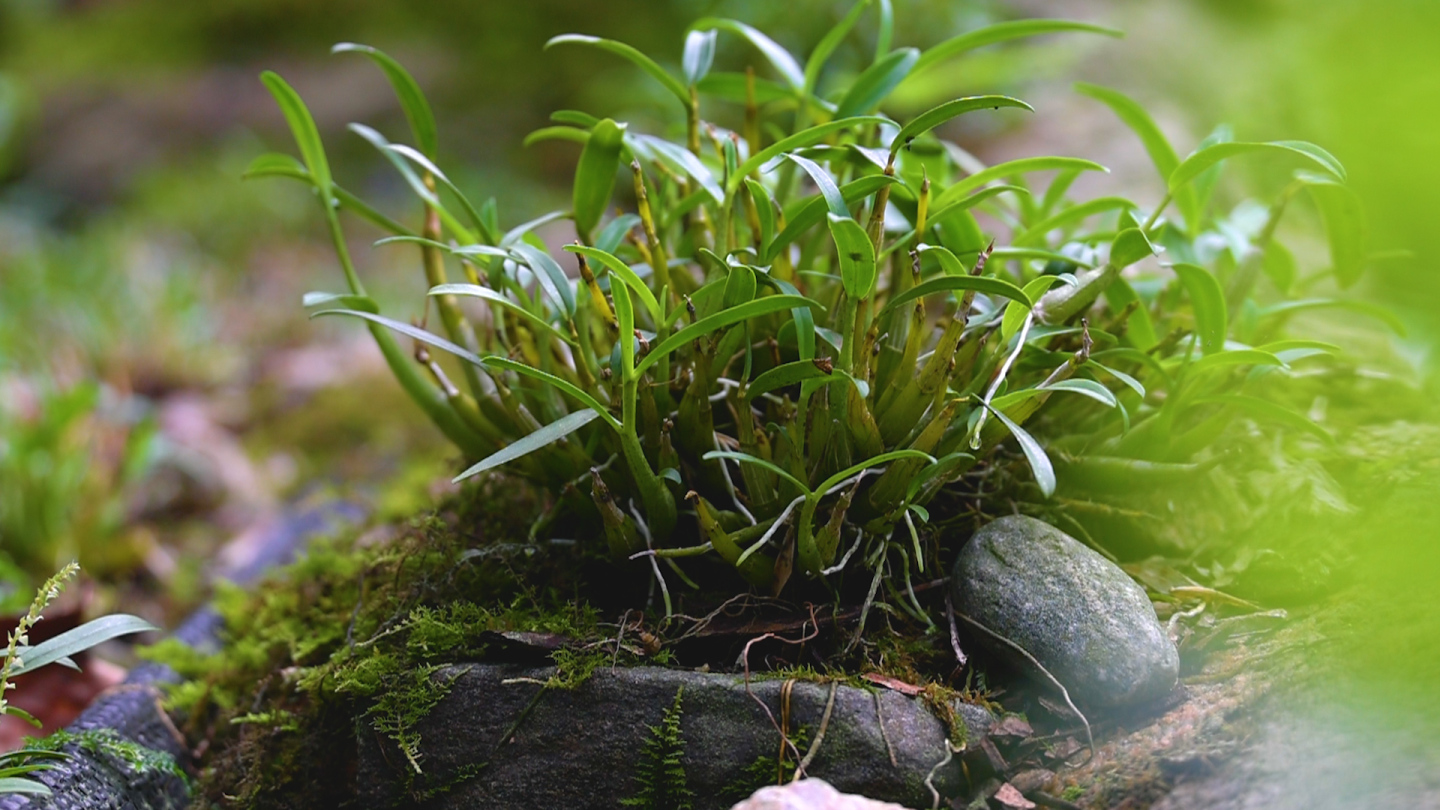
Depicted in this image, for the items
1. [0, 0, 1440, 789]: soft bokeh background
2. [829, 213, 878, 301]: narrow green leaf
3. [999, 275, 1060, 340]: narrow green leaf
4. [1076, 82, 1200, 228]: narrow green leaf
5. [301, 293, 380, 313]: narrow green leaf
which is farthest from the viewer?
[1076, 82, 1200, 228]: narrow green leaf

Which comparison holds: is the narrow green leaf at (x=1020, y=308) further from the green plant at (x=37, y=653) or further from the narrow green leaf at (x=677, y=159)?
the green plant at (x=37, y=653)

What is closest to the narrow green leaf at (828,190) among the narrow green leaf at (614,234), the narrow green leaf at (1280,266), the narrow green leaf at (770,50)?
the narrow green leaf at (614,234)

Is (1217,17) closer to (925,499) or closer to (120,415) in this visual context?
(925,499)

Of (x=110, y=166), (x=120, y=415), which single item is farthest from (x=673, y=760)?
(x=110, y=166)

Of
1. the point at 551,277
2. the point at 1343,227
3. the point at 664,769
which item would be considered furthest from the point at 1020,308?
the point at 1343,227

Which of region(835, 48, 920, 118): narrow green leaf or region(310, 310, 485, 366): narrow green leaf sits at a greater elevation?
region(835, 48, 920, 118): narrow green leaf

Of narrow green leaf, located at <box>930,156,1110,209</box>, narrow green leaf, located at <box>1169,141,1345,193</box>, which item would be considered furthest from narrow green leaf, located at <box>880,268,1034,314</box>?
narrow green leaf, located at <box>1169,141,1345,193</box>

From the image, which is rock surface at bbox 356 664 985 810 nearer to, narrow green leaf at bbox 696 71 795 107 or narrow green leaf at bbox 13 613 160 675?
narrow green leaf at bbox 13 613 160 675
